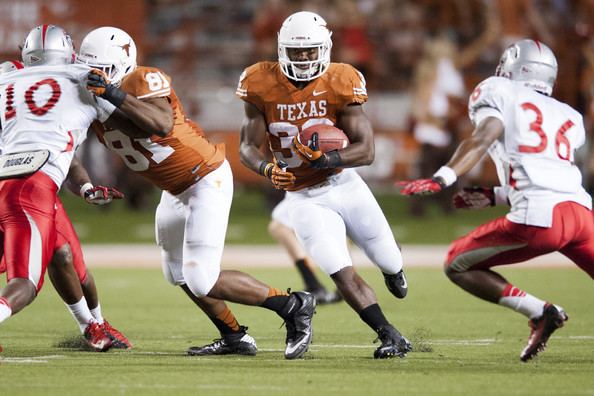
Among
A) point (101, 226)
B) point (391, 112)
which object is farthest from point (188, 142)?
point (391, 112)

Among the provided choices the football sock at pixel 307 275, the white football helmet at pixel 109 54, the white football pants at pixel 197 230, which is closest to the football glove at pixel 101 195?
the white football pants at pixel 197 230

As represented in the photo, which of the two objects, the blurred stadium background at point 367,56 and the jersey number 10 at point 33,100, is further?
the blurred stadium background at point 367,56

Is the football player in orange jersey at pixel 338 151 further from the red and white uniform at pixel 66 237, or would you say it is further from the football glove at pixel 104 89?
the red and white uniform at pixel 66 237

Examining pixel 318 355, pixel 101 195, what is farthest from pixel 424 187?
pixel 101 195

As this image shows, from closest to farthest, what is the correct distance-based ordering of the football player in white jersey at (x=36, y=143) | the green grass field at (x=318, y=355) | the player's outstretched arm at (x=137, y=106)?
the green grass field at (x=318, y=355) → the football player in white jersey at (x=36, y=143) → the player's outstretched arm at (x=137, y=106)

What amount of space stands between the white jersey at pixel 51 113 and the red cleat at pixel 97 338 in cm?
91

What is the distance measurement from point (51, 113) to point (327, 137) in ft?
4.69

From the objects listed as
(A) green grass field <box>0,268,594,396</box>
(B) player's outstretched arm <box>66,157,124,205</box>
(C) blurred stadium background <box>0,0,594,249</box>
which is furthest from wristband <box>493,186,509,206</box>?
(C) blurred stadium background <box>0,0,594,249</box>

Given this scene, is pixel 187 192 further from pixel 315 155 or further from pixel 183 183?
pixel 315 155

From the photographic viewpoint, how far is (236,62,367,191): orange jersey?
609 centimetres

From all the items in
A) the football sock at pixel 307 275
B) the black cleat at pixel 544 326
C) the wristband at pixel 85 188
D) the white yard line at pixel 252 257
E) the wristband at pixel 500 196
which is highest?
the wristband at pixel 500 196

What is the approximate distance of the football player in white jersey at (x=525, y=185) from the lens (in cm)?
555

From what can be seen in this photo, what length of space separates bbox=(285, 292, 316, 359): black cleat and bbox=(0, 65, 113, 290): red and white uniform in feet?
4.13

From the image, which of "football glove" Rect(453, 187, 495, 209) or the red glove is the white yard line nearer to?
"football glove" Rect(453, 187, 495, 209)
